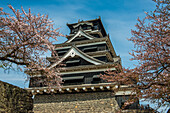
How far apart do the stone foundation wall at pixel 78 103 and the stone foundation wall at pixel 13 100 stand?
19.4 feet

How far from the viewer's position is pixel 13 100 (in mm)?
6355

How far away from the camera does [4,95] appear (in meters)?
5.91

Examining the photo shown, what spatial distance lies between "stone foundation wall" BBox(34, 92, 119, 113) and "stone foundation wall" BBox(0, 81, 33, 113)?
5911mm

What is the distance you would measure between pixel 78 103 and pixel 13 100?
8864 mm

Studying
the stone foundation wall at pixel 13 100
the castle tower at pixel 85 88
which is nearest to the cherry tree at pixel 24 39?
the stone foundation wall at pixel 13 100

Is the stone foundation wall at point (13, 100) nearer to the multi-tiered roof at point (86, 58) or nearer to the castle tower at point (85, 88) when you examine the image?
the castle tower at point (85, 88)

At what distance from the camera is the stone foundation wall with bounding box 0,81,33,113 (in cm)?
583

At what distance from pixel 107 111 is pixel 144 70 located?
25.3 feet

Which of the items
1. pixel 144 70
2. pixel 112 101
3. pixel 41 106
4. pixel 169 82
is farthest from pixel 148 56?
pixel 41 106

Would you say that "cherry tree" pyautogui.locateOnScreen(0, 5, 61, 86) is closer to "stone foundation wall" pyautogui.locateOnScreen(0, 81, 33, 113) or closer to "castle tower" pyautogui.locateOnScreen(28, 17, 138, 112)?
"stone foundation wall" pyautogui.locateOnScreen(0, 81, 33, 113)

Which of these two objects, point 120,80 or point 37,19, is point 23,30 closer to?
point 37,19

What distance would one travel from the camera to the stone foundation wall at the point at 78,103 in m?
13.6

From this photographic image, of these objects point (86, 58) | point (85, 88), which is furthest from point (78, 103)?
point (86, 58)

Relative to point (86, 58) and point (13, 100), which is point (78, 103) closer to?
point (86, 58)
